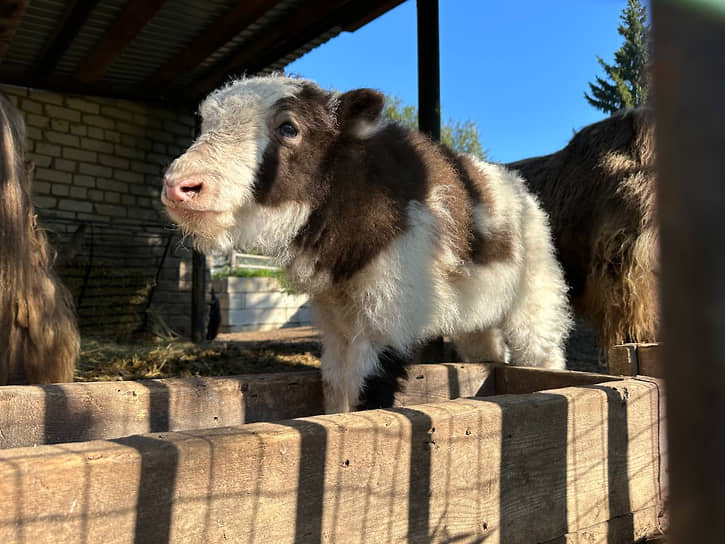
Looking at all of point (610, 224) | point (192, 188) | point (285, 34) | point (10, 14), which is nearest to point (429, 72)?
point (610, 224)

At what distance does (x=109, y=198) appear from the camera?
371 inches

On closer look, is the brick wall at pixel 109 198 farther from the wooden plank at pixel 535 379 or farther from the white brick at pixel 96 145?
the wooden plank at pixel 535 379

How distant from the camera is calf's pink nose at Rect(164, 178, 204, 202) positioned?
225 centimetres

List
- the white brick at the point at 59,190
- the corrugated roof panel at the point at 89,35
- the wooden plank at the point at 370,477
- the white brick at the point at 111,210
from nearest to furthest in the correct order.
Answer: the wooden plank at the point at 370,477
the corrugated roof panel at the point at 89,35
the white brick at the point at 59,190
the white brick at the point at 111,210

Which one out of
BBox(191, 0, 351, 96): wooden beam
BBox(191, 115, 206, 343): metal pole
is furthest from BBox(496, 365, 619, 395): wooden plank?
BBox(191, 115, 206, 343): metal pole

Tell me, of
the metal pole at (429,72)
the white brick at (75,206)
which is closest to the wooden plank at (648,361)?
the metal pole at (429,72)

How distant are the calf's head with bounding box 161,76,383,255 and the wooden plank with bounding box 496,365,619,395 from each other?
154cm

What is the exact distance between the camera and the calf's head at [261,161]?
7.58ft

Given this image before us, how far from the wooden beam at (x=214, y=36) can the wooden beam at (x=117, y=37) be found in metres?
0.69

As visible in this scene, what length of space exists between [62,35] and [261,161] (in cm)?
535

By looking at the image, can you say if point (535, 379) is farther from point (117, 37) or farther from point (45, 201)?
point (45, 201)

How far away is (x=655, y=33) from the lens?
1.58ft

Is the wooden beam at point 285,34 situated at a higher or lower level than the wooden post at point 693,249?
higher

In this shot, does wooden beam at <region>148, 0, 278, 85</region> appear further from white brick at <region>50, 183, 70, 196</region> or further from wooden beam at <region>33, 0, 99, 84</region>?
white brick at <region>50, 183, 70, 196</region>
